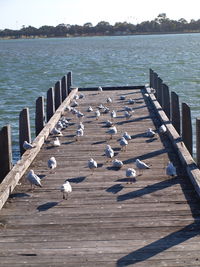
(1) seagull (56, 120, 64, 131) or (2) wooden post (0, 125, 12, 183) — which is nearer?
(2) wooden post (0, 125, 12, 183)

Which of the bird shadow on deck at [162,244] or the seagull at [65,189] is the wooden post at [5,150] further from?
the bird shadow on deck at [162,244]

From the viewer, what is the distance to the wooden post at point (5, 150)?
903cm

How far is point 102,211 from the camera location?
23.5ft

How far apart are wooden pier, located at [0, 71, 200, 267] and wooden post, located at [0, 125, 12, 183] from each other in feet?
0.99

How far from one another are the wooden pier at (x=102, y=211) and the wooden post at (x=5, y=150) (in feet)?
0.99

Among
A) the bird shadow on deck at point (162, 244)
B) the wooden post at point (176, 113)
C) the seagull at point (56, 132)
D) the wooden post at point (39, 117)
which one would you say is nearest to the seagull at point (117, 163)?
the bird shadow on deck at point (162, 244)

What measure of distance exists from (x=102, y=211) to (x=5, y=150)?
2.61m

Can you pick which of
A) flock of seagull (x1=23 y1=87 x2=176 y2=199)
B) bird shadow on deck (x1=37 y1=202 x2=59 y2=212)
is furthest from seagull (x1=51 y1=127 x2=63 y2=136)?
bird shadow on deck (x1=37 y1=202 x2=59 y2=212)

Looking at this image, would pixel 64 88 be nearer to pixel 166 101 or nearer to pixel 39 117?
pixel 166 101

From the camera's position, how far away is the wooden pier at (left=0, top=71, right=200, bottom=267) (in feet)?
19.3

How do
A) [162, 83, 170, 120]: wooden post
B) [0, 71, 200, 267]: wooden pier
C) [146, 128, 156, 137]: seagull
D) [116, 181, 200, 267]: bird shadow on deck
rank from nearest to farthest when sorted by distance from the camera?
[116, 181, 200, 267]: bird shadow on deck < [0, 71, 200, 267]: wooden pier < [146, 128, 156, 137]: seagull < [162, 83, 170, 120]: wooden post

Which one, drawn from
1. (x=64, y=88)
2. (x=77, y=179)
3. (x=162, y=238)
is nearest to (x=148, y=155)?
(x=77, y=179)

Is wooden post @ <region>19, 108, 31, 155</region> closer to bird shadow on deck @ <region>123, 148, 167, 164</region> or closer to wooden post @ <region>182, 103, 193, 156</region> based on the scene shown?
bird shadow on deck @ <region>123, 148, 167, 164</region>

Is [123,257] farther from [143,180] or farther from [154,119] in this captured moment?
[154,119]
